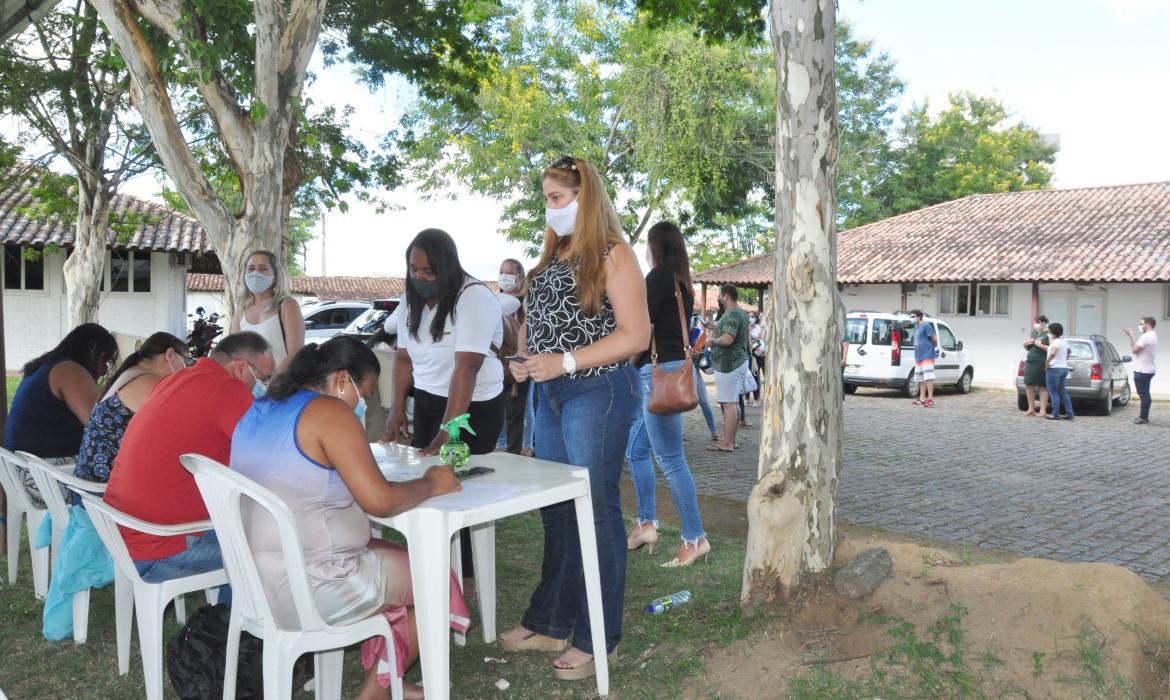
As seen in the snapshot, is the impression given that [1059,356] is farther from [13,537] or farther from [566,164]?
[13,537]

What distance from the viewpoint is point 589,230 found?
132 inches

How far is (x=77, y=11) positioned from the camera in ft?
42.8

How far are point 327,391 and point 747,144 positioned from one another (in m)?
23.3

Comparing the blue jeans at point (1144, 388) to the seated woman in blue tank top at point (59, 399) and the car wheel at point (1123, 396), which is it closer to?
the car wheel at point (1123, 396)

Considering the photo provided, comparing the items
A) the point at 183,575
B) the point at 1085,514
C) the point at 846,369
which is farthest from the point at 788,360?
the point at 846,369

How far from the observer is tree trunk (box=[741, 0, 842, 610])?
152 inches

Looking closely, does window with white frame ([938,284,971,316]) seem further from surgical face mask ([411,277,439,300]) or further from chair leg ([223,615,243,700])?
chair leg ([223,615,243,700])

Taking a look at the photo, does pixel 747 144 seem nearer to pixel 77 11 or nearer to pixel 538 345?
pixel 77 11

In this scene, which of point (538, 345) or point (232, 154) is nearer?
point (538, 345)

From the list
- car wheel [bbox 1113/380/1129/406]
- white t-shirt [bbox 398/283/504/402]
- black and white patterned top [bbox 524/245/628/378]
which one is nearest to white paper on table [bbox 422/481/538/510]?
black and white patterned top [bbox 524/245/628/378]

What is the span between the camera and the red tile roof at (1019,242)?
21.4 meters

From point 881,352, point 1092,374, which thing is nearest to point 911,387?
point 881,352

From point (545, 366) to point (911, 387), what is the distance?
1681 centimetres

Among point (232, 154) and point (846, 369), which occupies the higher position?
point (232, 154)
